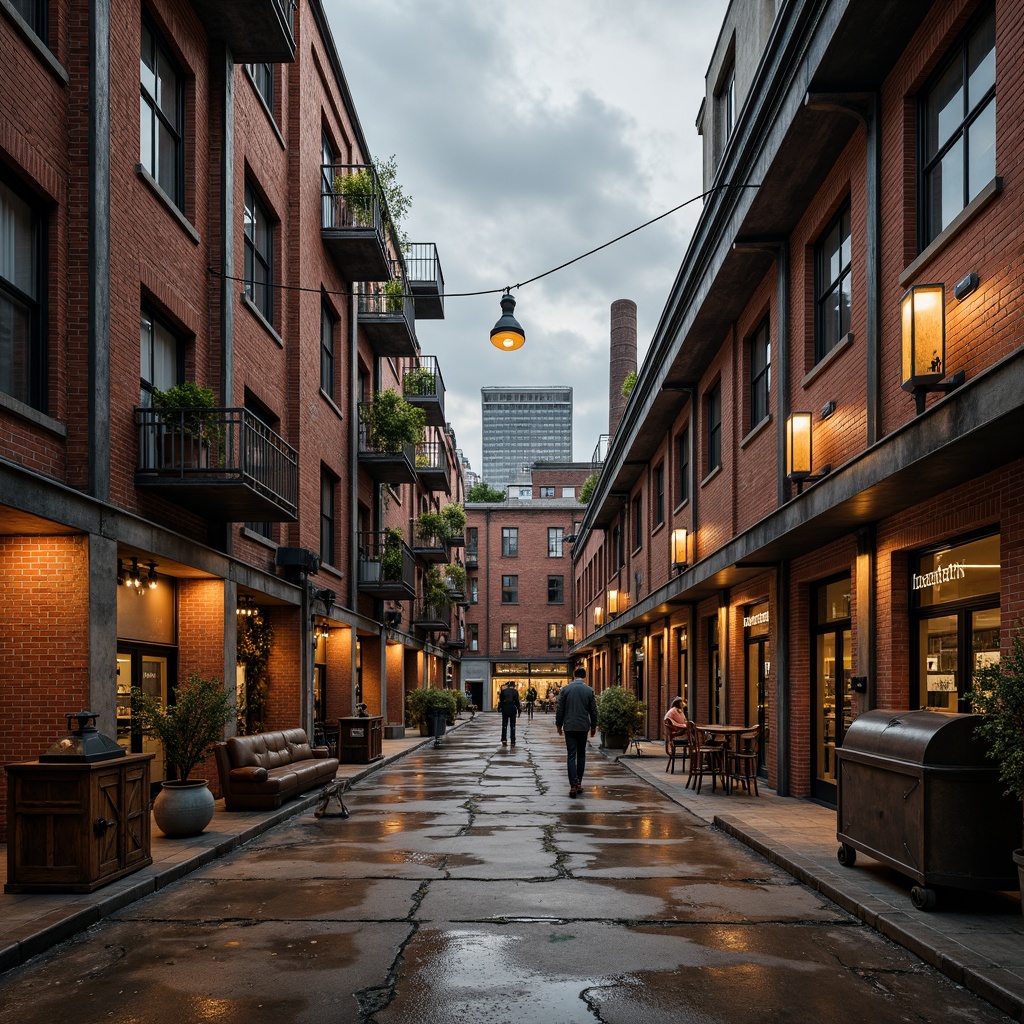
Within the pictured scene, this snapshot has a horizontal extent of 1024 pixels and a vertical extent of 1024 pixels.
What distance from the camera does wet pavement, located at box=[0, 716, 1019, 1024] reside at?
17.9 feet

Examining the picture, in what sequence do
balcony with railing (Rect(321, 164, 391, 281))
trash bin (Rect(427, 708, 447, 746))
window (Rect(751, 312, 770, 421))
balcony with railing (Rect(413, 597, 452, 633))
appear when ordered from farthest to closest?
balcony with railing (Rect(413, 597, 452, 633))
trash bin (Rect(427, 708, 447, 746))
balcony with railing (Rect(321, 164, 391, 281))
window (Rect(751, 312, 770, 421))

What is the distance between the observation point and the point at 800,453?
12.6 meters

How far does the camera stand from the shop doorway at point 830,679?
43.2ft

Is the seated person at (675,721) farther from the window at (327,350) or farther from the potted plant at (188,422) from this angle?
the potted plant at (188,422)

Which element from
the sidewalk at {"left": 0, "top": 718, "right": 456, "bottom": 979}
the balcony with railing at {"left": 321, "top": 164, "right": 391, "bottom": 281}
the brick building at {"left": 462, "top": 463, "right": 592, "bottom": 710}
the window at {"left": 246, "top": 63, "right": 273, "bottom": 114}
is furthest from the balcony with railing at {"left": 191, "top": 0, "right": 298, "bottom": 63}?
the brick building at {"left": 462, "top": 463, "right": 592, "bottom": 710}

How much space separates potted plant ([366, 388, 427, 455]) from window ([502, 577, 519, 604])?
4133 cm

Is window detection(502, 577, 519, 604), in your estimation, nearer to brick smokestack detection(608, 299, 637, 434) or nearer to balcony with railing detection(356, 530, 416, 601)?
brick smokestack detection(608, 299, 637, 434)

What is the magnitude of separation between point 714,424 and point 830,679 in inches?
308

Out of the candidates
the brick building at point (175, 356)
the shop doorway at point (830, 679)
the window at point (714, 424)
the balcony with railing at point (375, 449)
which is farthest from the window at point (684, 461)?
the shop doorway at point (830, 679)

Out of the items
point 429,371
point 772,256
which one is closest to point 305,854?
point 772,256

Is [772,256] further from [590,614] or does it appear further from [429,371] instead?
[590,614]

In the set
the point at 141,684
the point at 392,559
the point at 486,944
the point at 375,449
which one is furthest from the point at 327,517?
the point at 486,944

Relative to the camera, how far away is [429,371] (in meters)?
34.4

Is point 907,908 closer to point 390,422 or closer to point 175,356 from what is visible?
point 175,356
